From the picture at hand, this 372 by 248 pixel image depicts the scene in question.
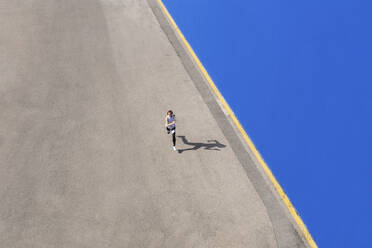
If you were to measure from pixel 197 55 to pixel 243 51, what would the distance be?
3911 millimetres

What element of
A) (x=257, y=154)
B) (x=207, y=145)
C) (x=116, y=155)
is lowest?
(x=257, y=154)

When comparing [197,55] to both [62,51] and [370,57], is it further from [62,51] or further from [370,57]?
[370,57]

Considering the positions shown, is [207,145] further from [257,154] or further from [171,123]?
[257,154]

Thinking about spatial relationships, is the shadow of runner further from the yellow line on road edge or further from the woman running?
the yellow line on road edge

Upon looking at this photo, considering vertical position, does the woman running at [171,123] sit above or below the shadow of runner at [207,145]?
above

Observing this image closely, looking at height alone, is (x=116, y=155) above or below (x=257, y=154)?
above

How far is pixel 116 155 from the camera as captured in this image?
9.97m

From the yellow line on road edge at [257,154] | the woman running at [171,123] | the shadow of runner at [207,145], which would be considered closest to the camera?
the yellow line on road edge at [257,154]

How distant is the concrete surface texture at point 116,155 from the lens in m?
8.24

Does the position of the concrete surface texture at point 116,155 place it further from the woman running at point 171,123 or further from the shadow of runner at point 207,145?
the woman running at point 171,123

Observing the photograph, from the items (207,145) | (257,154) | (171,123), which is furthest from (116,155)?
(257,154)

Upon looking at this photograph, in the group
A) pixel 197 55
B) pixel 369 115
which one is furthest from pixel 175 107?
pixel 369 115

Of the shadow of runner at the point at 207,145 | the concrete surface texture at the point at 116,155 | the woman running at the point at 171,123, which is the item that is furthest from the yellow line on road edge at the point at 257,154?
the woman running at the point at 171,123

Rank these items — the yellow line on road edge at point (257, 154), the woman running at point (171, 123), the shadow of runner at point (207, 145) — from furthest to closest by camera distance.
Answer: the shadow of runner at point (207, 145) < the woman running at point (171, 123) < the yellow line on road edge at point (257, 154)
